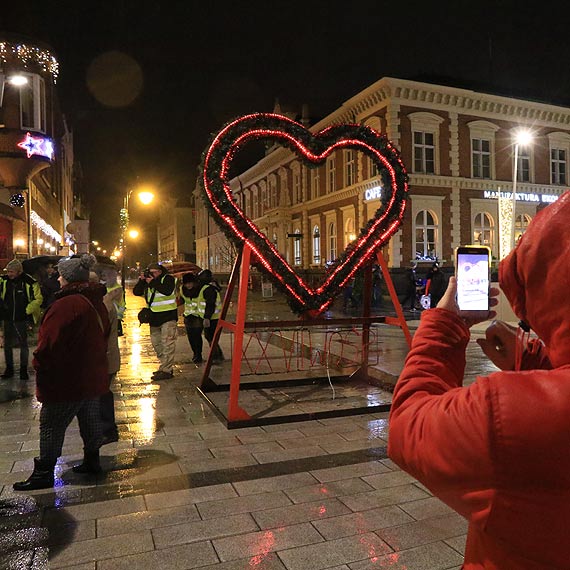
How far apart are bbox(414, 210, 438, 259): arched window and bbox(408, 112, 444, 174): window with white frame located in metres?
2.54

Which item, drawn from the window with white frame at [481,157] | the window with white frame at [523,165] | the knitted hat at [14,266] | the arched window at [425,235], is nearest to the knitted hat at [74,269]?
the knitted hat at [14,266]

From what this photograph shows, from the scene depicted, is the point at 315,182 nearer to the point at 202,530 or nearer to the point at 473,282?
the point at 202,530

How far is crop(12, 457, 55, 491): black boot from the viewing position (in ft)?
14.4

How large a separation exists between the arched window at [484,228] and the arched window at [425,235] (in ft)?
9.82

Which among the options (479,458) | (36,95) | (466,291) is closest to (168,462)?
(466,291)

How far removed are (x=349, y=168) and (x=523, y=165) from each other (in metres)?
10.8

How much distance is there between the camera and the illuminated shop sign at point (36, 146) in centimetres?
1742

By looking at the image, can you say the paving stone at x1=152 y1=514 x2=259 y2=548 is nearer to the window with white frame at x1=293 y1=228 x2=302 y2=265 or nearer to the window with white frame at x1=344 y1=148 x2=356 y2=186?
the window with white frame at x1=344 y1=148 x2=356 y2=186

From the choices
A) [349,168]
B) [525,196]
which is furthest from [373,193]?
[525,196]

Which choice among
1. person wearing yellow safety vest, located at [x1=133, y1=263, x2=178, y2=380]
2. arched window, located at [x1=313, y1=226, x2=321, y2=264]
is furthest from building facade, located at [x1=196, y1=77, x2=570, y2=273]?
person wearing yellow safety vest, located at [x1=133, y1=263, x2=178, y2=380]

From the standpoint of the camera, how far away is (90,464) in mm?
4785

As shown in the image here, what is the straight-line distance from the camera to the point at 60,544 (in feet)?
11.5

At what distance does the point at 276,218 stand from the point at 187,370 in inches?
1278

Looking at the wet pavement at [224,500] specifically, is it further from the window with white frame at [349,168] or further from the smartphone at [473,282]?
the window with white frame at [349,168]
